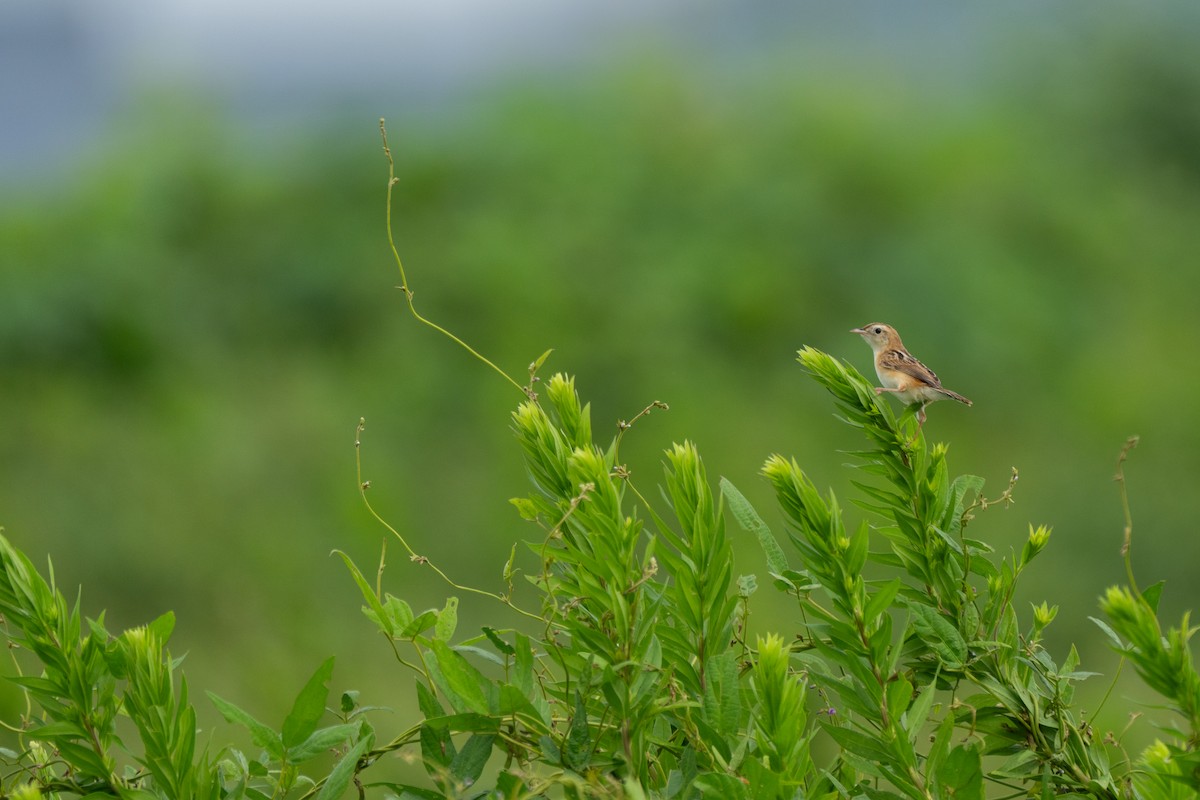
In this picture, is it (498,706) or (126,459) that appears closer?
(498,706)

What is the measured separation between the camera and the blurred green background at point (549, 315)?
7.42 meters

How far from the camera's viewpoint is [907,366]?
3.26 meters

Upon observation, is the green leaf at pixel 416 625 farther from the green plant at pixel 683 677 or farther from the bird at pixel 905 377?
the bird at pixel 905 377

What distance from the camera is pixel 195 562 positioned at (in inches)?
283

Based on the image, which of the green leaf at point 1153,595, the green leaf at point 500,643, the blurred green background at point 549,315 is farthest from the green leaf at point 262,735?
the blurred green background at point 549,315

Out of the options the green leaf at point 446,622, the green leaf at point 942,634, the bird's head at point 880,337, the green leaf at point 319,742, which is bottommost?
the bird's head at point 880,337

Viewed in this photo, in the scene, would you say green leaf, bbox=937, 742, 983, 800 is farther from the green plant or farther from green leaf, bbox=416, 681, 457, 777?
green leaf, bbox=416, 681, 457, 777

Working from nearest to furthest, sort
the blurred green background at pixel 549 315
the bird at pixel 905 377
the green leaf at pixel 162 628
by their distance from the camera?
the green leaf at pixel 162 628
the bird at pixel 905 377
the blurred green background at pixel 549 315

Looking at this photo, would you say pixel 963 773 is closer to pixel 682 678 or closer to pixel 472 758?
pixel 682 678

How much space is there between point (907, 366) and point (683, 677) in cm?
210

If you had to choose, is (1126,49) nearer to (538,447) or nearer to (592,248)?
(592,248)

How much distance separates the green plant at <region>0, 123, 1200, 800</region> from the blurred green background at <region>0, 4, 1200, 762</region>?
494cm

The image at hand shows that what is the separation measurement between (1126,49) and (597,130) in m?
5.25

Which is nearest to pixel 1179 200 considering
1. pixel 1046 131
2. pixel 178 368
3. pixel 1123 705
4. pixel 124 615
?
pixel 1046 131
